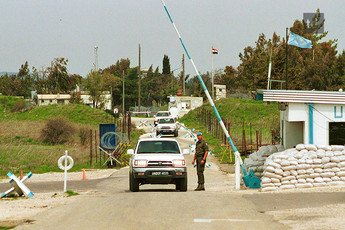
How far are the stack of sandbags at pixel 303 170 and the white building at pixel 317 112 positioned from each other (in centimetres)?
126

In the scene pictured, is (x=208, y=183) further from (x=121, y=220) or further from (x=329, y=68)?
(x=329, y=68)

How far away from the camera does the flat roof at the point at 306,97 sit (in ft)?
55.0

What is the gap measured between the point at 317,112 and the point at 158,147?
17.4ft

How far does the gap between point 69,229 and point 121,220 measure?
3.73 ft

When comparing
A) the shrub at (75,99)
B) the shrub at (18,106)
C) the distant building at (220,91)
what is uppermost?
the distant building at (220,91)

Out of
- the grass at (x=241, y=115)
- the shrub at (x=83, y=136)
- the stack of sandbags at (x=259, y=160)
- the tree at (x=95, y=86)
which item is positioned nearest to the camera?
the stack of sandbags at (x=259, y=160)

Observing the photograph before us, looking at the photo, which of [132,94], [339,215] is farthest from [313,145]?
[132,94]

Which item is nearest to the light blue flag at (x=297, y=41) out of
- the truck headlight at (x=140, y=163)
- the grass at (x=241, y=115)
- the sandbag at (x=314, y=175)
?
the sandbag at (x=314, y=175)

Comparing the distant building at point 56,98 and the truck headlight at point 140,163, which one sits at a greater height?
the distant building at point 56,98

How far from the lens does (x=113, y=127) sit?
3131 cm

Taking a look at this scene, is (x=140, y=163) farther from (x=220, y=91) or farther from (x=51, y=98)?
(x=51, y=98)

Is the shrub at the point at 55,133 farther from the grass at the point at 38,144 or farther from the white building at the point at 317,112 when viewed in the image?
the white building at the point at 317,112

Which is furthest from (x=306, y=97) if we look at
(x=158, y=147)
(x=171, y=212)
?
(x=171, y=212)

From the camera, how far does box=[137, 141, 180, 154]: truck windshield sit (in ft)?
56.3
